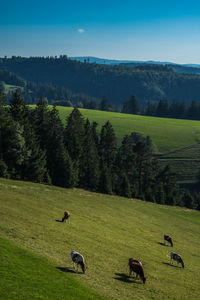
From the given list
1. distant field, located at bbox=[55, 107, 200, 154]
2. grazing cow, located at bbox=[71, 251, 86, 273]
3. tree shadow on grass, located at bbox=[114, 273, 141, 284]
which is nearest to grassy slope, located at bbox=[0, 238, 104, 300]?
grazing cow, located at bbox=[71, 251, 86, 273]

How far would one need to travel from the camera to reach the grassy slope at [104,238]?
22658mm

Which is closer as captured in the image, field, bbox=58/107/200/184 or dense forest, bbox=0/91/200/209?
dense forest, bbox=0/91/200/209

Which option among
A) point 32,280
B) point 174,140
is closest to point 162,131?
point 174,140

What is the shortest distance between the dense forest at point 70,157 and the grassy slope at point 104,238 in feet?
30.9

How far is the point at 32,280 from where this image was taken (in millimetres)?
18578

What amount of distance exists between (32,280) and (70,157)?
53.0 meters

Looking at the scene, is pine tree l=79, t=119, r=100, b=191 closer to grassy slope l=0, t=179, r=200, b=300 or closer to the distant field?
grassy slope l=0, t=179, r=200, b=300

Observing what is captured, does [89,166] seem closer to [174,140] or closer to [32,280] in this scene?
[32,280]

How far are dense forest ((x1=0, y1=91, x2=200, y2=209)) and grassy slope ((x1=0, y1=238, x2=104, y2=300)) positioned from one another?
115 feet

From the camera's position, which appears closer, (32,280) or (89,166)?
(32,280)

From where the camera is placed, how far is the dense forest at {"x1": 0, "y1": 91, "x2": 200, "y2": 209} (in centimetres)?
5812

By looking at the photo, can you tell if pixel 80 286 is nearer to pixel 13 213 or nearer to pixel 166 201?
pixel 13 213

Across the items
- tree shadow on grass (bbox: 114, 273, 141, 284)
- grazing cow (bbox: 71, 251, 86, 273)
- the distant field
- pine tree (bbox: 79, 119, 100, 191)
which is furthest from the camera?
the distant field

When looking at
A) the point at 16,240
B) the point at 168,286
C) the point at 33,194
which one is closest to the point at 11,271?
the point at 16,240
